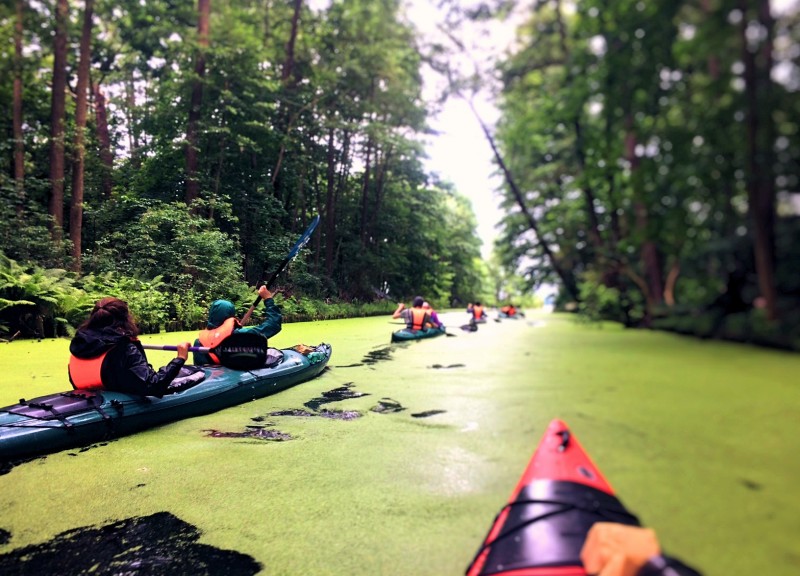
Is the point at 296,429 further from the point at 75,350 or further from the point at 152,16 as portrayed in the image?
the point at 152,16

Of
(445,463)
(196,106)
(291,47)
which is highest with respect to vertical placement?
(291,47)

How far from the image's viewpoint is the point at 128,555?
1.28 m

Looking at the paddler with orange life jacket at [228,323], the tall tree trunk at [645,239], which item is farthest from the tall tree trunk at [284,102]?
the tall tree trunk at [645,239]

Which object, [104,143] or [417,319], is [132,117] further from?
[417,319]

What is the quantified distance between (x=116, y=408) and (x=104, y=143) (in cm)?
138

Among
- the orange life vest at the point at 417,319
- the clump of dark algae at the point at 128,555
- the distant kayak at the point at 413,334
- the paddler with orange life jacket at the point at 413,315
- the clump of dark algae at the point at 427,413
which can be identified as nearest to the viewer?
the clump of dark algae at the point at 128,555

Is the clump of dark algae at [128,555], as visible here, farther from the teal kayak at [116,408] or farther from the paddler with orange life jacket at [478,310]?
the paddler with orange life jacket at [478,310]

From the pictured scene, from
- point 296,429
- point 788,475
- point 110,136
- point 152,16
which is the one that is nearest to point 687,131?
point 788,475

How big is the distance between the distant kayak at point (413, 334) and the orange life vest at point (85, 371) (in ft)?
7.24

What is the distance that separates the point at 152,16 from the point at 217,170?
121cm

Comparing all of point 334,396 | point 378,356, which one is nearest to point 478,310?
point 334,396

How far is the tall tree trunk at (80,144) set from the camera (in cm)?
202

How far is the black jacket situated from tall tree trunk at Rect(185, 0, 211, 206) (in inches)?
31.3

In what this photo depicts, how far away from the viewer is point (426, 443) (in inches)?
60.4
